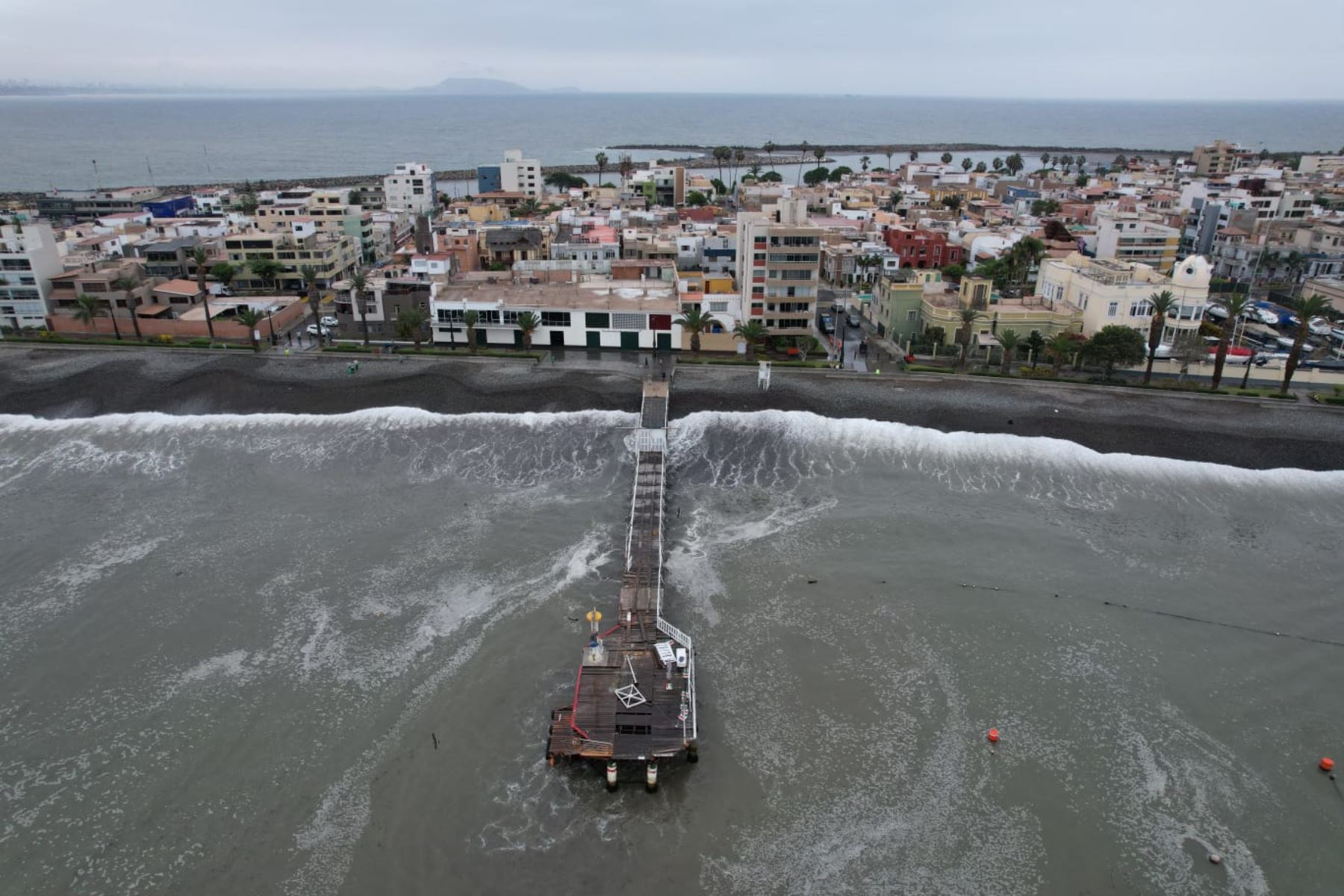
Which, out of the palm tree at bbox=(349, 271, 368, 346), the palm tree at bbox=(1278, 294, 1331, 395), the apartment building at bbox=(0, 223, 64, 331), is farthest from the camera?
the apartment building at bbox=(0, 223, 64, 331)

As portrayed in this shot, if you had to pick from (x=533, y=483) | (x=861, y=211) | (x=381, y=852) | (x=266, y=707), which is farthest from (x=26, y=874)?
(x=861, y=211)

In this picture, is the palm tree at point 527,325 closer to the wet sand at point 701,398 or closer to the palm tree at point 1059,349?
the wet sand at point 701,398

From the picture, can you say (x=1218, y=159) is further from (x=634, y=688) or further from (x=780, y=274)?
(x=634, y=688)

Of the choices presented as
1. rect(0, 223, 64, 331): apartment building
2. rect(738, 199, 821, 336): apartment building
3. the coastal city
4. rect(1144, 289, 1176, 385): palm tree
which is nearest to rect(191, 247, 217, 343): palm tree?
the coastal city

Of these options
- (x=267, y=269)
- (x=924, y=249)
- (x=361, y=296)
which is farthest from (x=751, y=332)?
(x=267, y=269)

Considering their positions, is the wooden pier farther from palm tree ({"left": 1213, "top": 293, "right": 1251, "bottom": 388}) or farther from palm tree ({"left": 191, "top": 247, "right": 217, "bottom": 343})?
palm tree ({"left": 191, "top": 247, "right": 217, "bottom": 343})

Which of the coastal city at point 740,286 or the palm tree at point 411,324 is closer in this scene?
the coastal city at point 740,286

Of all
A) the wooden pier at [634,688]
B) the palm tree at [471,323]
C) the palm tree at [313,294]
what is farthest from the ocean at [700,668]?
the palm tree at [313,294]
